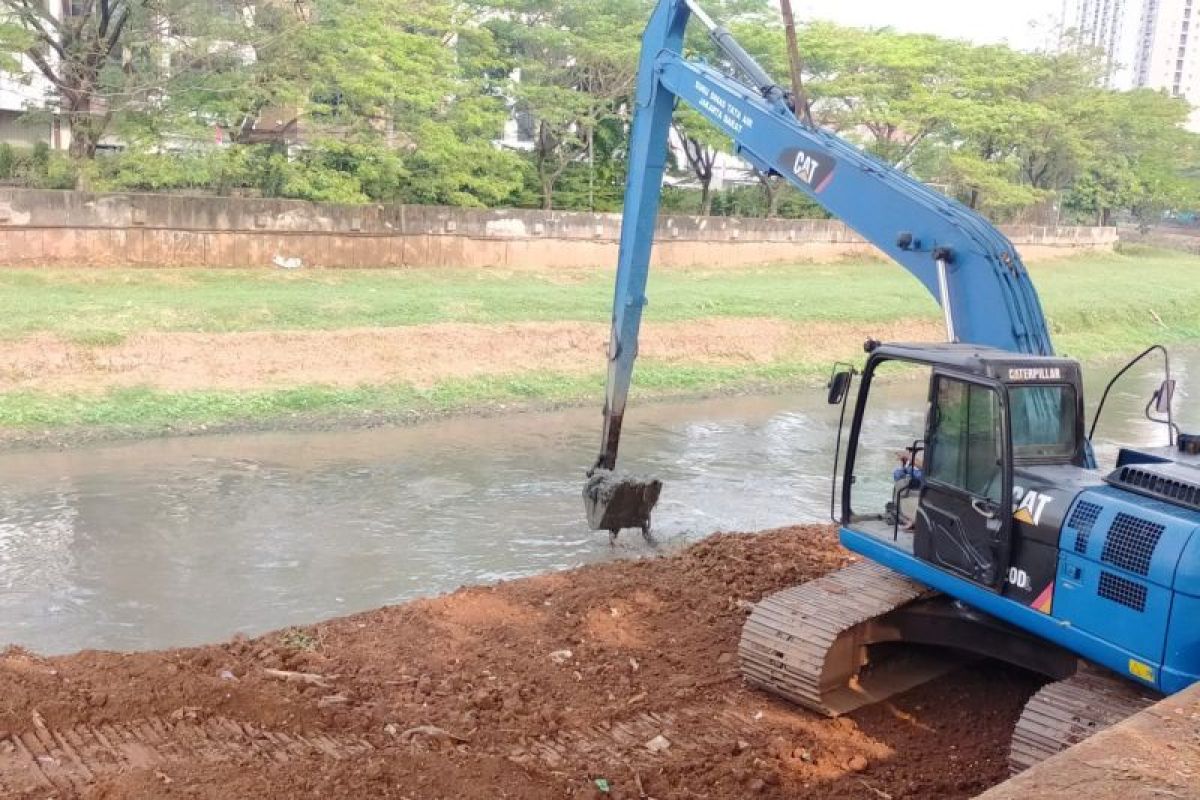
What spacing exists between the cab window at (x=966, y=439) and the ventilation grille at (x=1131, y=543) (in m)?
0.67

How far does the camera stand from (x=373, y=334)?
61.0 feet

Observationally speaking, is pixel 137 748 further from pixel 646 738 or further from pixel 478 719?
pixel 646 738

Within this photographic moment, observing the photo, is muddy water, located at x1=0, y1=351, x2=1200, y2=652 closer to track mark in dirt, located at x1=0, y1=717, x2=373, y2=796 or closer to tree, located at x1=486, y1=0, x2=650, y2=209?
track mark in dirt, located at x1=0, y1=717, x2=373, y2=796

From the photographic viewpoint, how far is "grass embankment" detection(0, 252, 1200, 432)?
15781 millimetres

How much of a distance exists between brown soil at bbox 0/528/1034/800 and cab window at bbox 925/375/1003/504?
1.59 m

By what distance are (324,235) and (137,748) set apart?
18780 millimetres

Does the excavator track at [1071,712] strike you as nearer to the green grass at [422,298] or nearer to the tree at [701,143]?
the green grass at [422,298]

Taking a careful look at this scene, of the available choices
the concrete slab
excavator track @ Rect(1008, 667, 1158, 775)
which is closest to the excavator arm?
excavator track @ Rect(1008, 667, 1158, 775)

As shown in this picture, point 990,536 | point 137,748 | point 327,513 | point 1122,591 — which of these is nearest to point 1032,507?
point 990,536

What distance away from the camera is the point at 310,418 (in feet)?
51.7

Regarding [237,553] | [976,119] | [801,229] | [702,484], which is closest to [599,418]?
[702,484]

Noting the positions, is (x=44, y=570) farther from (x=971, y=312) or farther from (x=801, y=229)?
(x=801, y=229)

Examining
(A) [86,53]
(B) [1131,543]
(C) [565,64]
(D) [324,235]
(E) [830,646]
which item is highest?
(C) [565,64]

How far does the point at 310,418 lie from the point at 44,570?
243 inches
